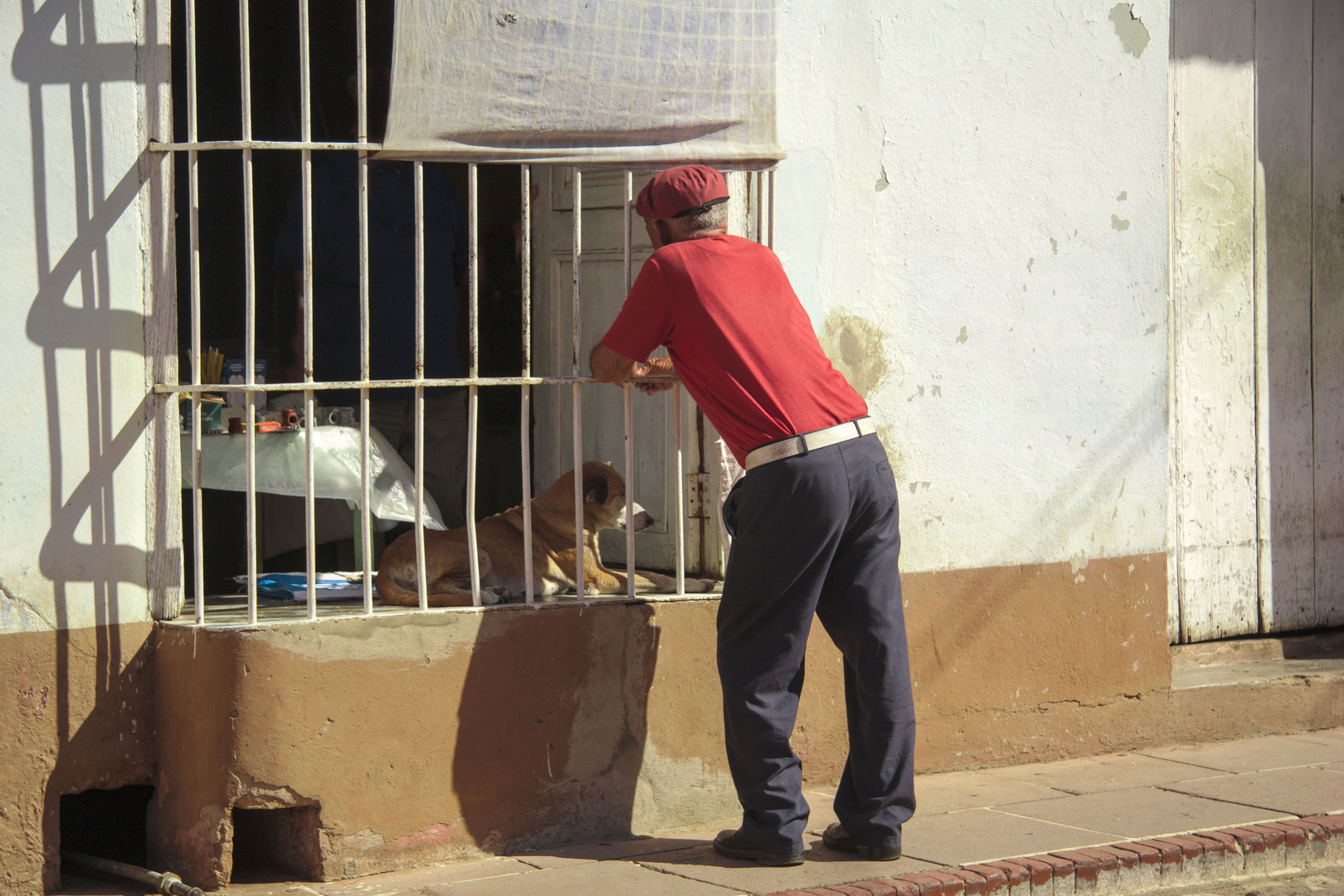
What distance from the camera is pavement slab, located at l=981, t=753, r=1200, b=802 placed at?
5.17 m

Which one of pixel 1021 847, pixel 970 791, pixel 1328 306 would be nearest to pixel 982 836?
pixel 1021 847

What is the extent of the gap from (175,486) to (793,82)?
2.45 meters

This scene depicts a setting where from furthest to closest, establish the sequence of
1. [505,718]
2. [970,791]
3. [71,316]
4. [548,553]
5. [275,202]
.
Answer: [275,202] < [970,791] < [548,553] < [505,718] < [71,316]

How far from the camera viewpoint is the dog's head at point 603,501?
4953 mm

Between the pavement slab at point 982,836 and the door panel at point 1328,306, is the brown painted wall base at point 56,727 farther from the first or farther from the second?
the door panel at point 1328,306

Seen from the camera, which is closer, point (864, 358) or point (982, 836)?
point (982, 836)

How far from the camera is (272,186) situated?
20.4ft

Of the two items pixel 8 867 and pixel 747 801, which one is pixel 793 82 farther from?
pixel 8 867

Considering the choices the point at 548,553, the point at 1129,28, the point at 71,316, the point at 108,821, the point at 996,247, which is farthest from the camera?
→ the point at 1129,28

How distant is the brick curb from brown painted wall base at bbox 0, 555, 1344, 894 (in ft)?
2.94

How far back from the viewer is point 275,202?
6.20m

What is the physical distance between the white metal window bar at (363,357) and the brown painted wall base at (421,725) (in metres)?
0.15

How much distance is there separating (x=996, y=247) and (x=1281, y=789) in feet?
7.30

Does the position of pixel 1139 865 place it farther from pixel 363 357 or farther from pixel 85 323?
pixel 85 323
